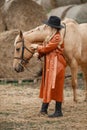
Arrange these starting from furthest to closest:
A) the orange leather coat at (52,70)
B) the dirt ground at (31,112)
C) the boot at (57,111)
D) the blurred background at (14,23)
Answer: the blurred background at (14,23)
the boot at (57,111)
the orange leather coat at (52,70)
the dirt ground at (31,112)

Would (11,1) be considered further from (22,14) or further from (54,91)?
(54,91)

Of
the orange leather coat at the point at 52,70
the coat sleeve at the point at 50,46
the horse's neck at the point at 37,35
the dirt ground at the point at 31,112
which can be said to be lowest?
the dirt ground at the point at 31,112

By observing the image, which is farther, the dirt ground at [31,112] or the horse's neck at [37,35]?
the horse's neck at [37,35]

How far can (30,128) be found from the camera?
23.7 ft

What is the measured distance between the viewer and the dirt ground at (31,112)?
→ 7402mm

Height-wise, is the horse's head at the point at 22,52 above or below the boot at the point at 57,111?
above

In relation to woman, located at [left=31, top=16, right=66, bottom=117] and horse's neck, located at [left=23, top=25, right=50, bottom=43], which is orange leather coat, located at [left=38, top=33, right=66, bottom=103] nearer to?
woman, located at [left=31, top=16, right=66, bottom=117]

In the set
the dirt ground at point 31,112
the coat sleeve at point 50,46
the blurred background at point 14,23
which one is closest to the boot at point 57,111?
the dirt ground at point 31,112

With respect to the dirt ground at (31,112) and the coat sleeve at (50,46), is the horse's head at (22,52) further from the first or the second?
the dirt ground at (31,112)

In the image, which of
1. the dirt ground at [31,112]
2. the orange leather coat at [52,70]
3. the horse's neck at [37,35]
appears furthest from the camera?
the horse's neck at [37,35]

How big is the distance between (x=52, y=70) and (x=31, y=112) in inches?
42.3

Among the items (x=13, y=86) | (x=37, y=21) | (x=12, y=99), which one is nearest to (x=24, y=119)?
(x=12, y=99)

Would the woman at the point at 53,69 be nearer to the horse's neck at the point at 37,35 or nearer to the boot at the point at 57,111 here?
the boot at the point at 57,111

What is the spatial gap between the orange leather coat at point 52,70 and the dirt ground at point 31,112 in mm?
410
